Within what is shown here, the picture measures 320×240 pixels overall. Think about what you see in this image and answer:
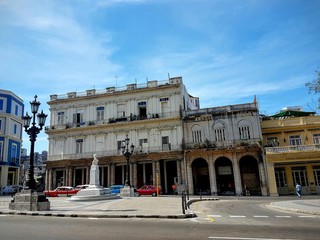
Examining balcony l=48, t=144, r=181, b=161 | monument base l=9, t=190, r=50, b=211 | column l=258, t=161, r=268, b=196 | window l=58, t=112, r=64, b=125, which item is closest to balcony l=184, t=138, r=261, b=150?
balcony l=48, t=144, r=181, b=161

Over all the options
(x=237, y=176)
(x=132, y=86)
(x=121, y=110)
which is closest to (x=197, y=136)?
(x=237, y=176)

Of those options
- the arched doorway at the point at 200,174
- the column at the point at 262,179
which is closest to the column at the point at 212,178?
the arched doorway at the point at 200,174

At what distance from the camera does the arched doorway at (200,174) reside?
112 feet

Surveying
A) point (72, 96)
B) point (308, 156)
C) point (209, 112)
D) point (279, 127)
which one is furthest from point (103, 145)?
point (308, 156)

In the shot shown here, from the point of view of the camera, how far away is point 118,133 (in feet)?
120

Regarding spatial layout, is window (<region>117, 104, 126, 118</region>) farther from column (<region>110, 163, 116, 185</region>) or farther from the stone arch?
the stone arch

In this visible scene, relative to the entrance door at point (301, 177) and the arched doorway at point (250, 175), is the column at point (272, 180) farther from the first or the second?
the entrance door at point (301, 177)

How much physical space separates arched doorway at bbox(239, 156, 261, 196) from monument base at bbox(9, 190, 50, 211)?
24408 millimetres

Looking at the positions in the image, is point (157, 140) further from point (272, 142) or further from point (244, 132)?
point (272, 142)

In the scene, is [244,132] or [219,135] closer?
[244,132]

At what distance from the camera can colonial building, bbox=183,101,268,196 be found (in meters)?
31.8

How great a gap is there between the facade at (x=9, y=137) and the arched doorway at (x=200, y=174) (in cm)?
2821

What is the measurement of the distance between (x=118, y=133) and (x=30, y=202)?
909 inches

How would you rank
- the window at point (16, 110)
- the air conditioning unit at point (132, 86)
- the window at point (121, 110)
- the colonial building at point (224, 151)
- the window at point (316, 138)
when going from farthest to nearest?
the window at point (16, 110) → the air conditioning unit at point (132, 86) → the window at point (121, 110) → the colonial building at point (224, 151) → the window at point (316, 138)
